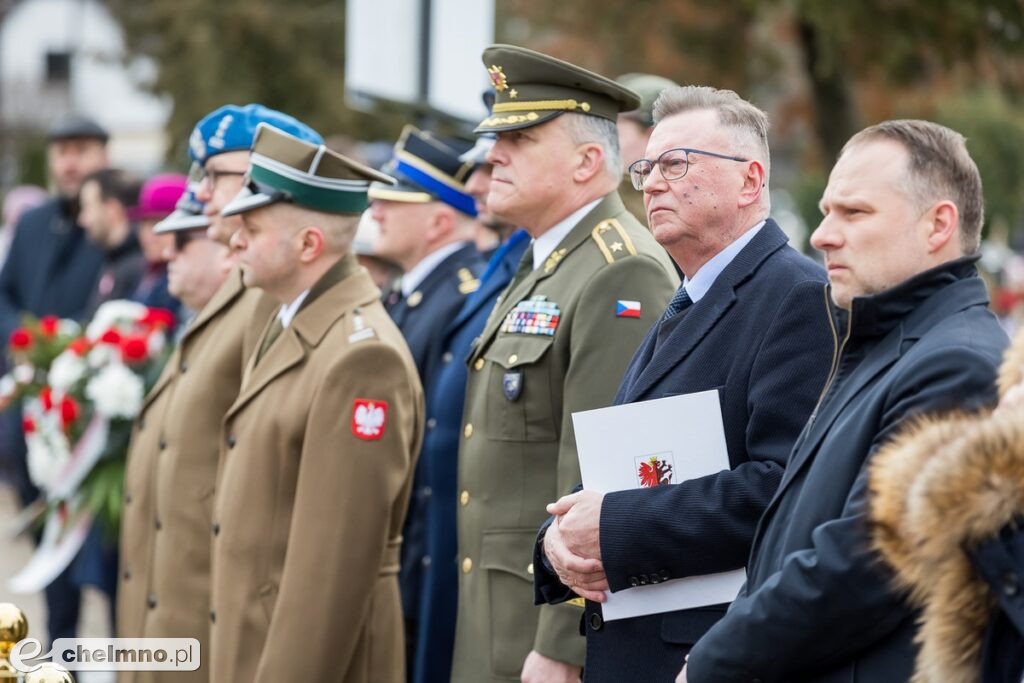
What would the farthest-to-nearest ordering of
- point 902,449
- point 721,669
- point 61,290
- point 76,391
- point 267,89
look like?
1. point 267,89
2. point 61,290
3. point 76,391
4. point 721,669
5. point 902,449

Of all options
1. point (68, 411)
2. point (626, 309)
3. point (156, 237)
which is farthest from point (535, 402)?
point (156, 237)

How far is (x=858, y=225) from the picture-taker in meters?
3.20

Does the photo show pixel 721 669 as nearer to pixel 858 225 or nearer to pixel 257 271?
pixel 858 225

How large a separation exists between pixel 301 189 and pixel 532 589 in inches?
58.8

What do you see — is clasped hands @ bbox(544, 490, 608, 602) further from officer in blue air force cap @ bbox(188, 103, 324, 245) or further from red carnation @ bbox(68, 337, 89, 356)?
red carnation @ bbox(68, 337, 89, 356)

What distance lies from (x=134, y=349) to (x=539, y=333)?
3175mm

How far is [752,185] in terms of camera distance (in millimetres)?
3959

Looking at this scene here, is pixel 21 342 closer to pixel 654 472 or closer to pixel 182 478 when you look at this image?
pixel 182 478

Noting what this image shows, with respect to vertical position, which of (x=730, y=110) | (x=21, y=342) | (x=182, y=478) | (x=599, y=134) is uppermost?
(x=599, y=134)

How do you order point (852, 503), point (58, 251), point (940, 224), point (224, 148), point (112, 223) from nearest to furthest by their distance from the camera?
point (852, 503)
point (940, 224)
point (224, 148)
point (112, 223)
point (58, 251)

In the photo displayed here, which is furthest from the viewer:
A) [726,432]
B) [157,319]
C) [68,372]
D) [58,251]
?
[58,251]

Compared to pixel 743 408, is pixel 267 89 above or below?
above

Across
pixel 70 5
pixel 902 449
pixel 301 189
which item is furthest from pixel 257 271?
pixel 70 5

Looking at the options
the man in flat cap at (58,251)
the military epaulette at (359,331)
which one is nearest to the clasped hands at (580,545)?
the military epaulette at (359,331)
